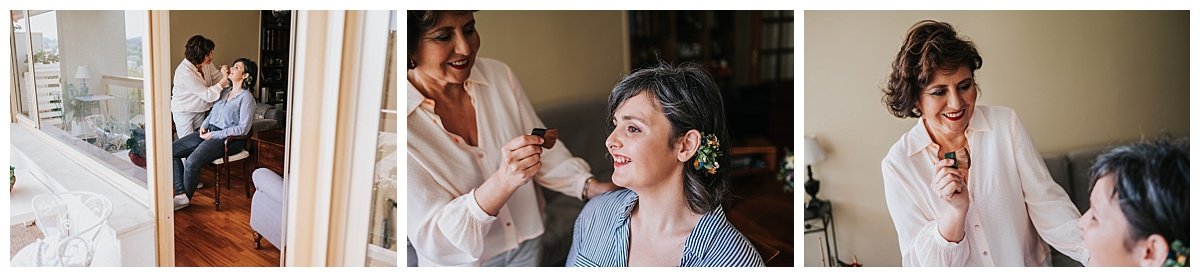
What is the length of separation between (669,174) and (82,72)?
151cm

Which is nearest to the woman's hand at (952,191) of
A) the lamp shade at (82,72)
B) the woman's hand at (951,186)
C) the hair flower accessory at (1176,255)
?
the woman's hand at (951,186)

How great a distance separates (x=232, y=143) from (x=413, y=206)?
48 cm

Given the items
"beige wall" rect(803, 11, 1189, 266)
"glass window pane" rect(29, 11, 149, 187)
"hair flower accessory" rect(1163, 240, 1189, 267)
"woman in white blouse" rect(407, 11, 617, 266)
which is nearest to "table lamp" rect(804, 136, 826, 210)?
"beige wall" rect(803, 11, 1189, 266)

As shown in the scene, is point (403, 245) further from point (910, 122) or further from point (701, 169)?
point (910, 122)

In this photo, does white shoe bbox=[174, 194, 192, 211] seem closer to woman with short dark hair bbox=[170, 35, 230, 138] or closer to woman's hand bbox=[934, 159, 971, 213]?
woman with short dark hair bbox=[170, 35, 230, 138]

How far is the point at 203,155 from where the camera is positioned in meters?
1.90

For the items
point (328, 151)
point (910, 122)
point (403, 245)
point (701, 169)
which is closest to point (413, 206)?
point (403, 245)

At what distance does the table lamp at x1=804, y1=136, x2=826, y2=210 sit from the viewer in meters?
1.87

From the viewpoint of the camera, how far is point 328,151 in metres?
1.97

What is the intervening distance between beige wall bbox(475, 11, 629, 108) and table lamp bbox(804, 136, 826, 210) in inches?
20.4

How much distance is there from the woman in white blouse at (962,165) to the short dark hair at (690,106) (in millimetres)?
418

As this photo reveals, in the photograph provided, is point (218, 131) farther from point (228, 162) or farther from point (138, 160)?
point (138, 160)

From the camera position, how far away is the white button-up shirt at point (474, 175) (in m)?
1.94

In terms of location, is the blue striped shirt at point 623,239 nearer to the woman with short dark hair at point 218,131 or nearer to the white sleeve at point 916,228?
the white sleeve at point 916,228
